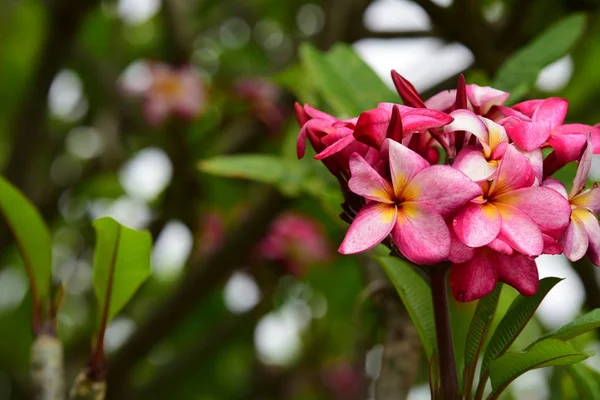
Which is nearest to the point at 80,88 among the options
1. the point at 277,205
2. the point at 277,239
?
the point at 277,239

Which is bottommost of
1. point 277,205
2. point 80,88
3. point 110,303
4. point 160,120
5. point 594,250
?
point 80,88

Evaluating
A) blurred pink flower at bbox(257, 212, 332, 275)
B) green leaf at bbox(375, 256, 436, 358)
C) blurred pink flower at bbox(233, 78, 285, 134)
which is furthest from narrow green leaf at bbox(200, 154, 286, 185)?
blurred pink flower at bbox(233, 78, 285, 134)

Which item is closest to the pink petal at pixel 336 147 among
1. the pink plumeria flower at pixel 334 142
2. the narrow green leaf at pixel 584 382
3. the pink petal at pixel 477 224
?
the pink plumeria flower at pixel 334 142

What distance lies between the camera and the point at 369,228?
540mm

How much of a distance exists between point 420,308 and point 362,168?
0.57ft

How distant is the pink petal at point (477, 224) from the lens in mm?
511

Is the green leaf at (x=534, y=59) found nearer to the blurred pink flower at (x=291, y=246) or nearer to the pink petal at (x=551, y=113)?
the pink petal at (x=551, y=113)

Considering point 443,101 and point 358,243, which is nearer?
point 358,243

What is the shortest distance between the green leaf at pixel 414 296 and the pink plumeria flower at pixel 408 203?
117 mm

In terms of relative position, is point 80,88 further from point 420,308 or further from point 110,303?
point 420,308

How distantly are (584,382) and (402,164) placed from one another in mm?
354

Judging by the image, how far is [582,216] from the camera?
23.0 inches

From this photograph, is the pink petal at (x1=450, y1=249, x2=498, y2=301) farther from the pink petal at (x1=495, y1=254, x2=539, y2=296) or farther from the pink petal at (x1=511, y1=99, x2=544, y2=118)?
the pink petal at (x1=511, y1=99, x2=544, y2=118)

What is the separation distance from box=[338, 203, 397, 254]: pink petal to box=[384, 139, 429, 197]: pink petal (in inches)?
0.7
